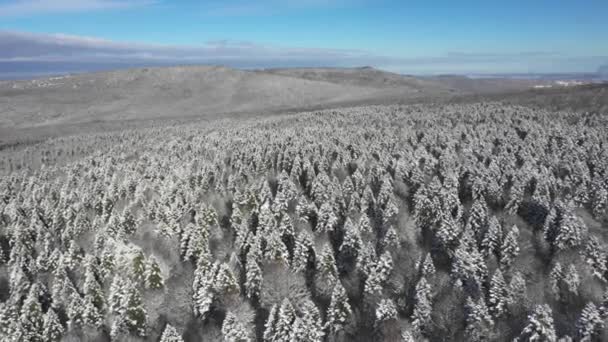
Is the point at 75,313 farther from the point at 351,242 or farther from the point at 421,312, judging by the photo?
the point at 421,312

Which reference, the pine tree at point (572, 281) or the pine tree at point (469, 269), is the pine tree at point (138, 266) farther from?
the pine tree at point (572, 281)

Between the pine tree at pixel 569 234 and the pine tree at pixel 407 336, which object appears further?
the pine tree at pixel 569 234

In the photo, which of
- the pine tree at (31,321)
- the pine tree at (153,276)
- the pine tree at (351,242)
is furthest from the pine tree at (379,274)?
the pine tree at (31,321)

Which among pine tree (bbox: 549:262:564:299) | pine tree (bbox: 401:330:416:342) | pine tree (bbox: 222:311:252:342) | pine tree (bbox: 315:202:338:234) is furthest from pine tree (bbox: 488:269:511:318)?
pine tree (bbox: 222:311:252:342)

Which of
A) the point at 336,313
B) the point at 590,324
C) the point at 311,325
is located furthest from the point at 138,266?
the point at 590,324

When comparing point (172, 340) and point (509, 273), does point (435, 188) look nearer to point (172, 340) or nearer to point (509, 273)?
point (509, 273)

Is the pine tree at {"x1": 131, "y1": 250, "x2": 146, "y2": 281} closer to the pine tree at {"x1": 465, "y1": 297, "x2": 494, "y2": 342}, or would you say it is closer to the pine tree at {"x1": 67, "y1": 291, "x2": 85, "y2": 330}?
the pine tree at {"x1": 67, "y1": 291, "x2": 85, "y2": 330}

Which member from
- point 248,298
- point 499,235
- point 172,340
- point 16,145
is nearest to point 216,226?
point 248,298
